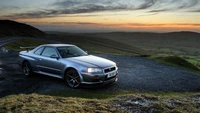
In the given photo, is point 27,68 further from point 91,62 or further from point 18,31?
point 18,31

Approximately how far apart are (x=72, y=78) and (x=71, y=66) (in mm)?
543

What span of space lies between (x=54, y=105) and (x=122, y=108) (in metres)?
1.95

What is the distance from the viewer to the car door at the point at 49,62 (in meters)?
9.23

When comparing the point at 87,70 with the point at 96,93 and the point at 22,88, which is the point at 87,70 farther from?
the point at 22,88

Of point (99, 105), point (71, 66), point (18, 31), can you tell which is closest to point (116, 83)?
point (71, 66)

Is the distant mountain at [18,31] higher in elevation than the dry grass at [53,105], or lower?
higher

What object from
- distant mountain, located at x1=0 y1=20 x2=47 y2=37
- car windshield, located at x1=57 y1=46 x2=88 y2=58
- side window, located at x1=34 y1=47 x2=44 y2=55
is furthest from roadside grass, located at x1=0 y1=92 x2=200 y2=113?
distant mountain, located at x1=0 y1=20 x2=47 y2=37

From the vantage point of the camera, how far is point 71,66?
859cm

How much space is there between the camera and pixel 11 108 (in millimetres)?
5543

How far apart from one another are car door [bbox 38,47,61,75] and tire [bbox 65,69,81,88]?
0.56 meters

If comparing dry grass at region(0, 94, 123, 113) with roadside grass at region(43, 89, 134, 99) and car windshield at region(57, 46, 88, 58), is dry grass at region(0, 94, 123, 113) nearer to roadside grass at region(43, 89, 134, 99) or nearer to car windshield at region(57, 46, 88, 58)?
roadside grass at region(43, 89, 134, 99)

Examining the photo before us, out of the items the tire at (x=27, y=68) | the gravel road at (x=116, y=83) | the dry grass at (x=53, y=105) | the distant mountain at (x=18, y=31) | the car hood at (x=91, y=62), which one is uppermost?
the distant mountain at (x=18, y=31)

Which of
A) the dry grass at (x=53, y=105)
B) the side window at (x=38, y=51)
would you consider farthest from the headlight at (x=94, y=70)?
the side window at (x=38, y=51)

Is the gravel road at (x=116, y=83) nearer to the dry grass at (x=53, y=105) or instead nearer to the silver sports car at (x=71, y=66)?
the silver sports car at (x=71, y=66)
